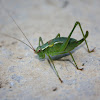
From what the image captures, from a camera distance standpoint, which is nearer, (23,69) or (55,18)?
(23,69)

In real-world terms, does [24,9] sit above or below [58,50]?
above

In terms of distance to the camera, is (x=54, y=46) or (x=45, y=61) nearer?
(x=54, y=46)

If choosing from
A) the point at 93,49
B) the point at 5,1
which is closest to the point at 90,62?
the point at 93,49

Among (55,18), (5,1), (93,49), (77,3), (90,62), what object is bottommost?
(90,62)

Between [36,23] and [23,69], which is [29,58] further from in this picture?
[36,23]

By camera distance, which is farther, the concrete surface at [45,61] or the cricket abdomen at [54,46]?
the cricket abdomen at [54,46]

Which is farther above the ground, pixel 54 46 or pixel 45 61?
pixel 54 46

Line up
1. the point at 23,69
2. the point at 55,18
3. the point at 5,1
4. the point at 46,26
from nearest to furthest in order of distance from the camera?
the point at 23,69, the point at 46,26, the point at 55,18, the point at 5,1

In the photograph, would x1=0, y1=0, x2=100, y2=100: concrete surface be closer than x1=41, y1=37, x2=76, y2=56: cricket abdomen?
Yes
